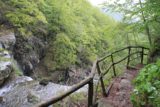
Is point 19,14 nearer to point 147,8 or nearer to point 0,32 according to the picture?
point 0,32

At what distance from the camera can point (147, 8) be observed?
686 cm

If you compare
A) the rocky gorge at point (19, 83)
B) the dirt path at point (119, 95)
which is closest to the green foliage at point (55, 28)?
the rocky gorge at point (19, 83)

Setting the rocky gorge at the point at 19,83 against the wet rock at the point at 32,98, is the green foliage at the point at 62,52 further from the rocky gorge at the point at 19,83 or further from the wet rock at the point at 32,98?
the wet rock at the point at 32,98

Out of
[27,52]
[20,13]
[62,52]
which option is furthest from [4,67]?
[62,52]

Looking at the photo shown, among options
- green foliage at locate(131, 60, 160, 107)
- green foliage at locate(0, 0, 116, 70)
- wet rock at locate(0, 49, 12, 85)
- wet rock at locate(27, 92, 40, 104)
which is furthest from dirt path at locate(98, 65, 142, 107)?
green foliage at locate(0, 0, 116, 70)

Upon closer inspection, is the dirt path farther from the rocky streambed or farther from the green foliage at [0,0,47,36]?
the green foliage at [0,0,47,36]

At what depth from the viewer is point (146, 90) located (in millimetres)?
3688

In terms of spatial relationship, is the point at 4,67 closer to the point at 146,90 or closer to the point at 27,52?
the point at 27,52

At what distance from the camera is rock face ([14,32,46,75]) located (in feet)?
60.0

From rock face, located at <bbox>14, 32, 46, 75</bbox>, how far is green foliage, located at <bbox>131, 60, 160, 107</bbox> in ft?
48.3

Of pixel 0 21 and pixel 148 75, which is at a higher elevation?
pixel 0 21

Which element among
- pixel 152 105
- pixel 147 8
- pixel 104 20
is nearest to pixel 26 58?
pixel 147 8

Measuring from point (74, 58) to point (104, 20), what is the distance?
16.4m

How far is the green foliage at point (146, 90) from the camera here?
3.42 metres
